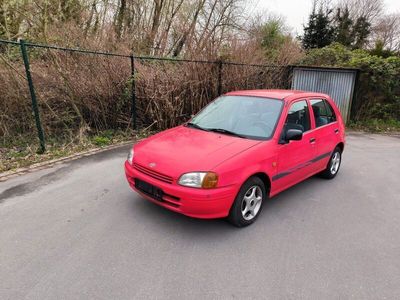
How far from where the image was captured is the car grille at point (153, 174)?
312 centimetres

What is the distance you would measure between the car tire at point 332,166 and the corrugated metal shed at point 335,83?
19.1 ft

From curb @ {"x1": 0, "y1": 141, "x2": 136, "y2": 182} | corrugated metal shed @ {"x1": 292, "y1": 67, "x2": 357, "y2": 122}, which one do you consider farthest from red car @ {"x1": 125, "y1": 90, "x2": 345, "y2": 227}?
corrugated metal shed @ {"x1": 292, "y1": 67, "x2": 357, "y2": 122}

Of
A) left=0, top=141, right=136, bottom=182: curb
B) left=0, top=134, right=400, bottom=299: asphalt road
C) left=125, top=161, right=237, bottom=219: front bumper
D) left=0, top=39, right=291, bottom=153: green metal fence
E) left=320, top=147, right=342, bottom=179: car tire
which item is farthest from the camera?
left=0, top=39, right=291, bottom=153: green metal fence

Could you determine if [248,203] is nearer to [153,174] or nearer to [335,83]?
[153,174]

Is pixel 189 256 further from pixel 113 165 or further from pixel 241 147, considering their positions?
pixel 113 165

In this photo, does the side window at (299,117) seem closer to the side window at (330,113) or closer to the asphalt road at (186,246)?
the side window at (330,113)

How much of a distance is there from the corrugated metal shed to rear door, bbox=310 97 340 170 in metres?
5.88

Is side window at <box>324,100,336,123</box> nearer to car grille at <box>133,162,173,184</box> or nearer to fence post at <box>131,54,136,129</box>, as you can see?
car grille at <box>133,162,173,184</box>

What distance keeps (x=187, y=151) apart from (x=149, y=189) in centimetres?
62

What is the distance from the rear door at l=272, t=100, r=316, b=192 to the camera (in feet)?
12.3

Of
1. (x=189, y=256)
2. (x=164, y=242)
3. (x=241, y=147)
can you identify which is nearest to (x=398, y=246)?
(x=241, y=147)

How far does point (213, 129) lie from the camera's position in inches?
156

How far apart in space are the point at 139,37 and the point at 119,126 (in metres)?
3.60

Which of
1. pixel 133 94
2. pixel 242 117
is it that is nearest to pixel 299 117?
pixel 242 117
